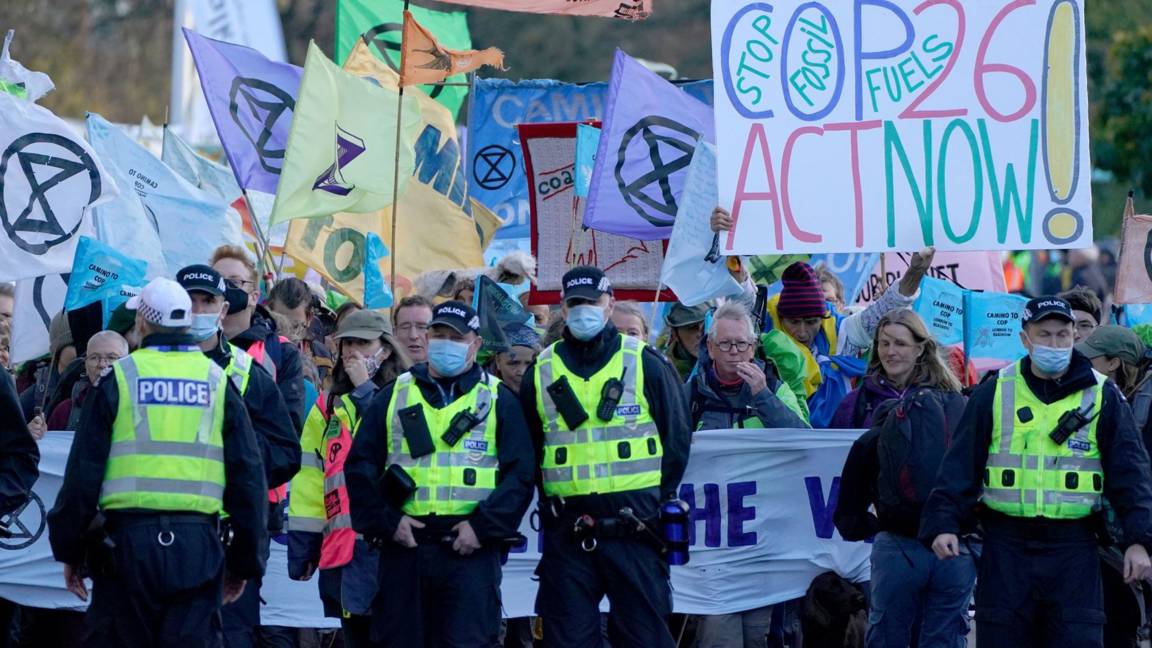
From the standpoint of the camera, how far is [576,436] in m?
8.65

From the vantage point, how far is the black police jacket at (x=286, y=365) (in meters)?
9.42

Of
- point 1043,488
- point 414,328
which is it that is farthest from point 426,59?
point 1043,488

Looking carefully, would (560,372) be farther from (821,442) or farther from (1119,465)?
(1119,465)

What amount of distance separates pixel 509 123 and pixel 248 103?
2.33 metres

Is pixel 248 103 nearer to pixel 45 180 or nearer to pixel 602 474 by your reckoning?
pixel 45 180

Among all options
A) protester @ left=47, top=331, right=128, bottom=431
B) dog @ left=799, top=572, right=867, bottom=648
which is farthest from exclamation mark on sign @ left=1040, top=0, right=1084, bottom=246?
protester @ left=47, top=331, right=128, bottom=431

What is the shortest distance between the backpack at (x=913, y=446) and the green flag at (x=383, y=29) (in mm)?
6399

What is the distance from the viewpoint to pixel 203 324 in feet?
27.1

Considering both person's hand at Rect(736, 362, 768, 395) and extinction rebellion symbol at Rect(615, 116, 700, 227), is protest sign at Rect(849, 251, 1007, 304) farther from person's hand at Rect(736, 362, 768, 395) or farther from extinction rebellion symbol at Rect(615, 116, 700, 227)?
person's hand at Rect(736, 362, 768, 395)

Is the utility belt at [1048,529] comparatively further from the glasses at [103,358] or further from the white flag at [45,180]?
the white flag at [45,180]

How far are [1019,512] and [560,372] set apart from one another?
2.00 m

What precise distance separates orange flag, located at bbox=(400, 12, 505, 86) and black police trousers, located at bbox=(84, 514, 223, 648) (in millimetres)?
4950

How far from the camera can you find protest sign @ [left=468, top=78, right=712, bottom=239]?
14328 millimetres

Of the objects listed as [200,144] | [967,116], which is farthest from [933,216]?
[200,144]
